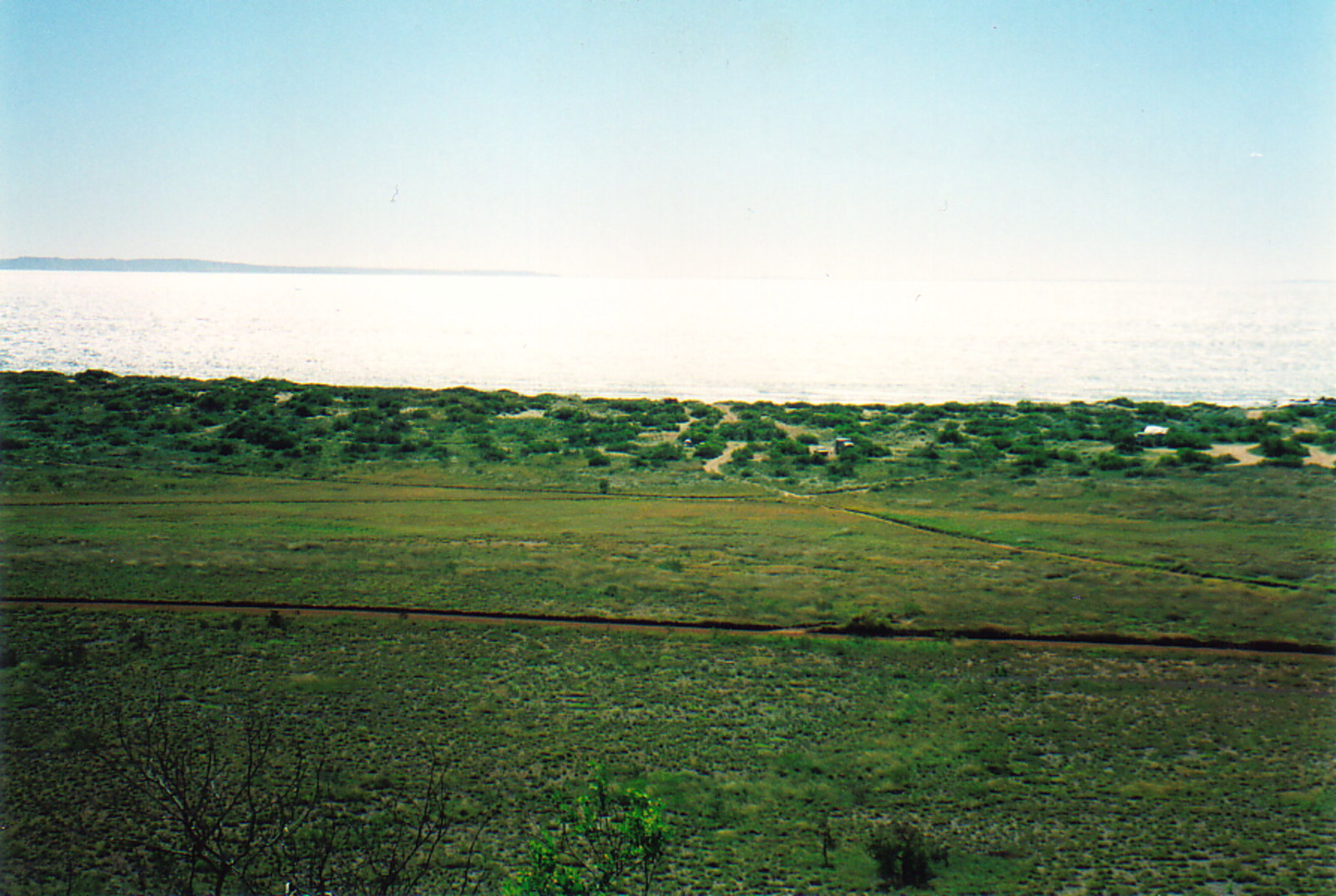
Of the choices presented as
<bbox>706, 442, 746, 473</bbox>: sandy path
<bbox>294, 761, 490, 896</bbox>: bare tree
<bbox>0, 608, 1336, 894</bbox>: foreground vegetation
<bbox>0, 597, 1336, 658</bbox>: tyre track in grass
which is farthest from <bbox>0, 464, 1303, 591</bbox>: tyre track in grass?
<bbox>294, 761, 490, 896</bbox>: bare tree

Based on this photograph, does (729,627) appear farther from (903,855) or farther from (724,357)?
(724,357)

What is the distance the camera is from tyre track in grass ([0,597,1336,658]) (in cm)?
2595

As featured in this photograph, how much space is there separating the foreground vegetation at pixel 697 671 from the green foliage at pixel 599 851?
24cm

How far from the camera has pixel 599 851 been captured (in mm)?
15891

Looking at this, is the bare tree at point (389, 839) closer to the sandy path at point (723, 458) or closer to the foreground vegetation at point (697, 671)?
the foreground vegetation at point (697, 671)

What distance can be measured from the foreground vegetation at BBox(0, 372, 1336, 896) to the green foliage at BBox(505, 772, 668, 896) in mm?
239

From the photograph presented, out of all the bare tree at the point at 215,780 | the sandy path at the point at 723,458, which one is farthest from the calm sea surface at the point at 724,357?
the bare tree at the point at 215,780

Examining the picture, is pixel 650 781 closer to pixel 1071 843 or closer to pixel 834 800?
pixel 834 800

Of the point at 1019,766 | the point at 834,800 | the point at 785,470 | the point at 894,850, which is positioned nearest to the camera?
the point at 894,850

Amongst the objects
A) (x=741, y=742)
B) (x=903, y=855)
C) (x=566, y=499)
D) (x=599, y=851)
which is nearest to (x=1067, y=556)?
(x=741, y=742)

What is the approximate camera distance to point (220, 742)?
19.8m

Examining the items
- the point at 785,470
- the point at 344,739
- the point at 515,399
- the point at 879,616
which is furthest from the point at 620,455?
the point at 344,739

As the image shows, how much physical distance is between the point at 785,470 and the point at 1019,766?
103ft

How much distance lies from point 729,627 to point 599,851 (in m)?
11.9
